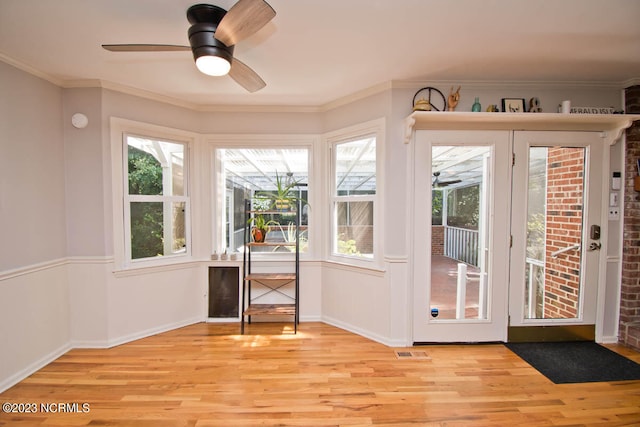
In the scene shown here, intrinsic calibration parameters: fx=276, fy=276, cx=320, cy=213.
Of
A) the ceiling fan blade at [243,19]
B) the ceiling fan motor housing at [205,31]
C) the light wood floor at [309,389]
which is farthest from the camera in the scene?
the light wood floor at [309,389]

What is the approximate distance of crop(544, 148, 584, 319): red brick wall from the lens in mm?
2686

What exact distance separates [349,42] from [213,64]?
983mm

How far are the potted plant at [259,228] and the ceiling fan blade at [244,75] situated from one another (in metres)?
1.47

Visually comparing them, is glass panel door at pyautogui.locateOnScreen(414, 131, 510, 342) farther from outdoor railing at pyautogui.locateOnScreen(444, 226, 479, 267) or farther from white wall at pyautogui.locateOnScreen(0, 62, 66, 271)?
white wall at pyautogui.locateOnScreen(0, 62, 66, 271)

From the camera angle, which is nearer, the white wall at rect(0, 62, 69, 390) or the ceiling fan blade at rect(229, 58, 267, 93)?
the ceiling fan blade at rect(229, 58, 267, 93)

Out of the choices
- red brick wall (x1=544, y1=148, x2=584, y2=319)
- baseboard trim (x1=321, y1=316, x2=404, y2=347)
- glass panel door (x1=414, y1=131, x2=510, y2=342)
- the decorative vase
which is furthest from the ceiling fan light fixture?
red brick wall (x1=544, y1=148, x2=584, y2=319)

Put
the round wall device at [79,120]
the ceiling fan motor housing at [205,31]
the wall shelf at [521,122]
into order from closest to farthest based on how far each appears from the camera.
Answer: the ceiling fan motor housing at [205,31] < the wall shelf at [521,122] < the round wall device at [79,120]

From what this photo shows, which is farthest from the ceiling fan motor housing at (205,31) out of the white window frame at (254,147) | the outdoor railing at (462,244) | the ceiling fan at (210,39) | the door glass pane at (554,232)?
the door glass pane at (554,232)

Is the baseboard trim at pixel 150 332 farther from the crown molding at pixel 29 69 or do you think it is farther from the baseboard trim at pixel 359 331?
the crown molding at pixel 29 69

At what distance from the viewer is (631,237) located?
2.67 metres

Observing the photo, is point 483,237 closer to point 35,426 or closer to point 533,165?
point 533,165

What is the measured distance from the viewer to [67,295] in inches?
103

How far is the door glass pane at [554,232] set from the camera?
106 inches

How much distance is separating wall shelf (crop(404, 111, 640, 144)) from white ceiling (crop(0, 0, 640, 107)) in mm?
396
